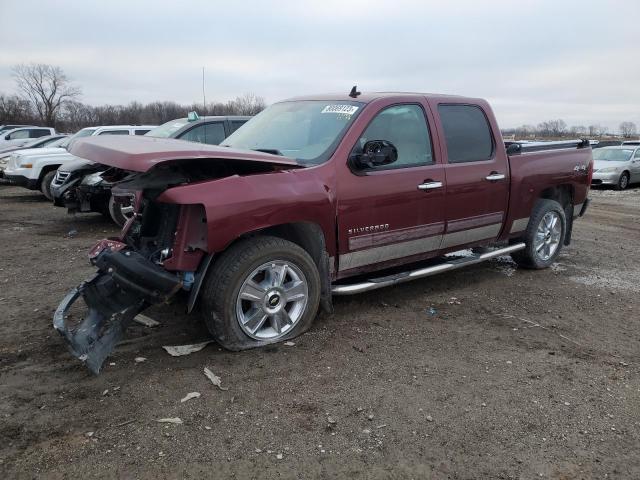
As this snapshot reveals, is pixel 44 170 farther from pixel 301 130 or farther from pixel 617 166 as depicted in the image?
pixel 617 166

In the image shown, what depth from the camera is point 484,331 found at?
441cm

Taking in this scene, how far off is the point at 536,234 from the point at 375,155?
292 cm

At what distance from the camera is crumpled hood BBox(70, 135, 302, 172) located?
3.26 metres

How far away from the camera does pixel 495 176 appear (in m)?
5.35

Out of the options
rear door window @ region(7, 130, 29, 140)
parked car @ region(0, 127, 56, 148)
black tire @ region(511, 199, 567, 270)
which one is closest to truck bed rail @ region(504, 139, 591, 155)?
black tire @ region(511, 199, 567, 270)

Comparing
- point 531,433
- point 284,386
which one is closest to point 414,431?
point 531,433

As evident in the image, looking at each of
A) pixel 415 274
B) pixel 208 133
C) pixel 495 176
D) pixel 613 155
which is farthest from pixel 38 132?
pixel 613 155

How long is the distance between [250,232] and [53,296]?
2434mm

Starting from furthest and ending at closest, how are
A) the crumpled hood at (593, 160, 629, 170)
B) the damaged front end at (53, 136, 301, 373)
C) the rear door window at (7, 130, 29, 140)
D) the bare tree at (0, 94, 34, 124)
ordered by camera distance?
the bare tree at (0, 94, 34, 124), the rear door window at (7, 130, 29, 140), the crumpled hood at (593, 160, 629, 170), the damaged front end at (53, 136, 301, 373)

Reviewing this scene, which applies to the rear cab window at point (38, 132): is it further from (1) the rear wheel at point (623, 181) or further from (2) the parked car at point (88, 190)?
(1) the rear wheel at point (623, 181)

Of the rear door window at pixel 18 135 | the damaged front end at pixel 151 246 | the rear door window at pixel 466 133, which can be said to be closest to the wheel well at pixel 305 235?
the damaged front end at pixel 151 246

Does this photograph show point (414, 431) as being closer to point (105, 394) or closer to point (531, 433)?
point (531, 433)

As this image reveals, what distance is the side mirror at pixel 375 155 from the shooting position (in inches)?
164

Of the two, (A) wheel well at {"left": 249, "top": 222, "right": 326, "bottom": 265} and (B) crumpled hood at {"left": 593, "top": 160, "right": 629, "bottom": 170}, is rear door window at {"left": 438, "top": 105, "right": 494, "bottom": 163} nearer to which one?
(A) wheel well at {"left": 249, "top": 222, "right": 326, "bottom": 265}
